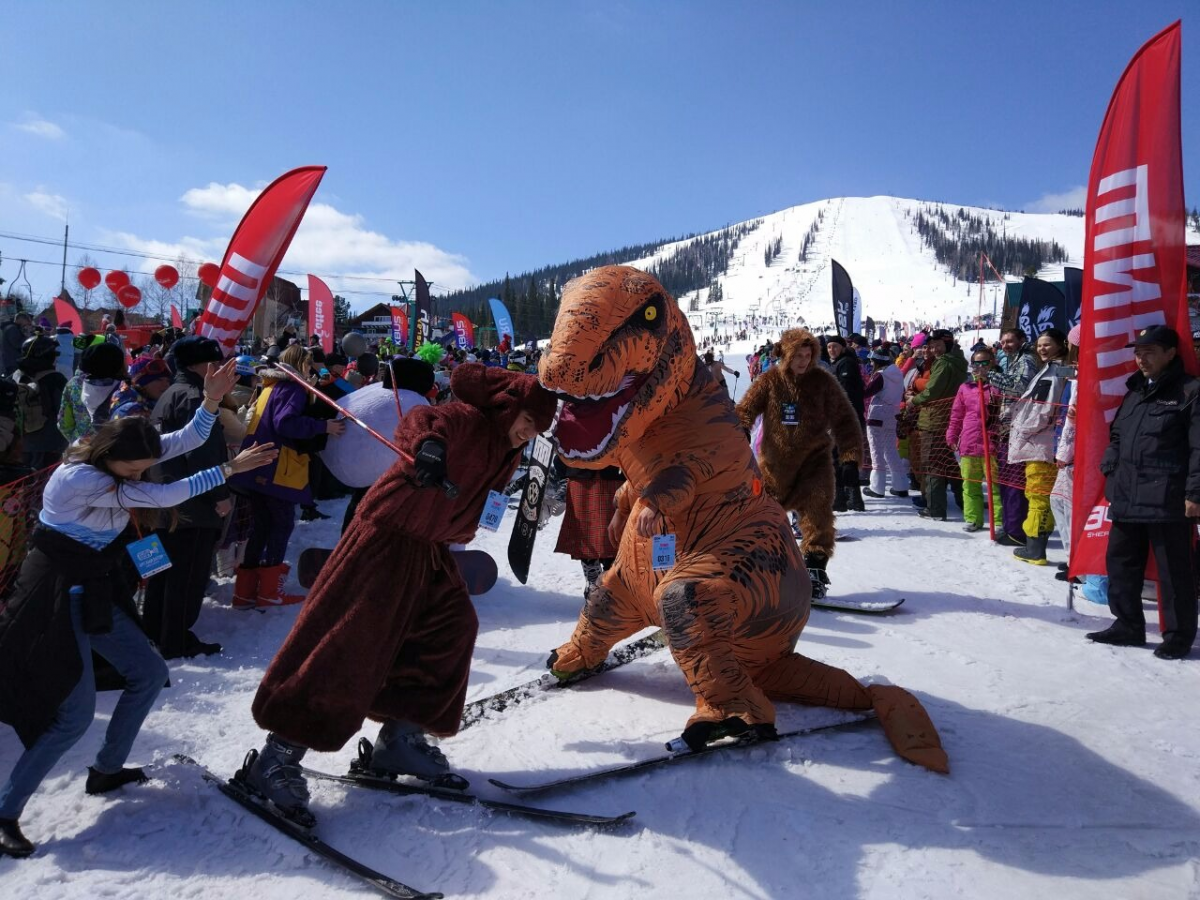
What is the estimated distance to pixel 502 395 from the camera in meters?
2.72

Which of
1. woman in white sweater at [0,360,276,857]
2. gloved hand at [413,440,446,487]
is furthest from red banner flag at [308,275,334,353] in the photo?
gloved hand at [413,440,446,487]

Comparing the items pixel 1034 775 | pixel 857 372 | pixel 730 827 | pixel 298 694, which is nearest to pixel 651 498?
pixel 730 827

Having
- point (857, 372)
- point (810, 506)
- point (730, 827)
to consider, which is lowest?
point (730, 827)

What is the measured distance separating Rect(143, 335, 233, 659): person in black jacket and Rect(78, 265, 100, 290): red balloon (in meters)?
20.4

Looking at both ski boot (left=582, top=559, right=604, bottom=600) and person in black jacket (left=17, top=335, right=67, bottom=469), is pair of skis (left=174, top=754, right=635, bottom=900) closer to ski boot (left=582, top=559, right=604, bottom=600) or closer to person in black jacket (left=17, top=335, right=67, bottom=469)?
ski boot (left=582, top=559, right=604, bottom=600)

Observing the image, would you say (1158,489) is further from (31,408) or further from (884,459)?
(31,408)

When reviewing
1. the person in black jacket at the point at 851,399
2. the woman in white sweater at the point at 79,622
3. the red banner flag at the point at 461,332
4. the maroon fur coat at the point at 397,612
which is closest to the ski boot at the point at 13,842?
the woman in white sweater at the point at 79,622

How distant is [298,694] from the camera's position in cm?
244

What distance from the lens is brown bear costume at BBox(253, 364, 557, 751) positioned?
2457mm

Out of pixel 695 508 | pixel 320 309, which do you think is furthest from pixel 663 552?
pixel 320 309

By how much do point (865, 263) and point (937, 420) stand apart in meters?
113

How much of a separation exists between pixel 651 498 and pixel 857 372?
6.06 metres

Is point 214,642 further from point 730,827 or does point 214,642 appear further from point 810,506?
point 810,506

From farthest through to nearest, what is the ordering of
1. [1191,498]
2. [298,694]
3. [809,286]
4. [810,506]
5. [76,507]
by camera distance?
[809,286] → [810,506] → [1191,498] → [76,507] → [298,694]
